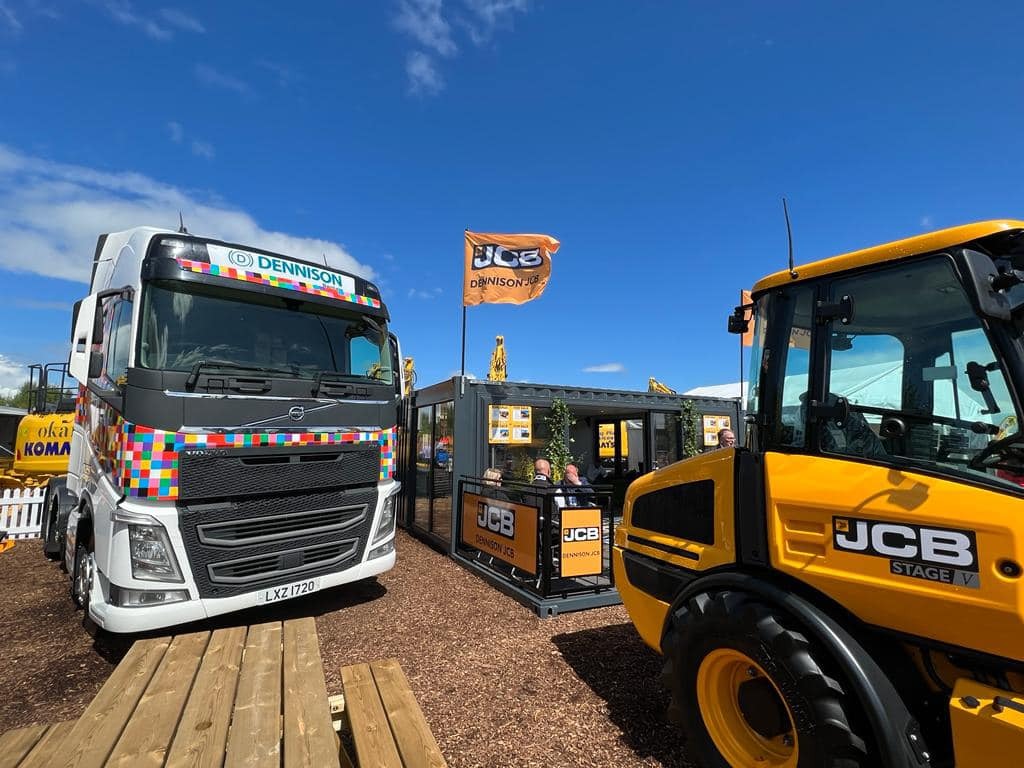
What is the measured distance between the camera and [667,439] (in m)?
12.9

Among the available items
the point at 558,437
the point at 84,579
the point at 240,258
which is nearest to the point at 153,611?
the point at 84,579

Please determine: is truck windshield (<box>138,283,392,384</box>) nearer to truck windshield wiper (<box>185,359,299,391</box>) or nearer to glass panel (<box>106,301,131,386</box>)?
truck windshield wiper (<box>185,359,299,391</box>)

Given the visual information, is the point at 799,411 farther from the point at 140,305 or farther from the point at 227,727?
the point at 140,305

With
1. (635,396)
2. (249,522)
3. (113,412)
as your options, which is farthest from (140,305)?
(635,396)

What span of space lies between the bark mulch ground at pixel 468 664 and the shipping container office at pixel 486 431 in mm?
2187

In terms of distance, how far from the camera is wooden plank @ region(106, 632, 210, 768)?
6.20ft

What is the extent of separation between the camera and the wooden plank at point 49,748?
1.84 m

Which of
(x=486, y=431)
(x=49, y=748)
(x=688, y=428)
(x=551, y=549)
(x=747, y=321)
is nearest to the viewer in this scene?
(x=49, y=748)

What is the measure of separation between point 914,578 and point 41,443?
13623 millimetres

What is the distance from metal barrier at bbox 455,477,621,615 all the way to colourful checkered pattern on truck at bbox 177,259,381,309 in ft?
9.20

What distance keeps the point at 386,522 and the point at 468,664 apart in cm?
182

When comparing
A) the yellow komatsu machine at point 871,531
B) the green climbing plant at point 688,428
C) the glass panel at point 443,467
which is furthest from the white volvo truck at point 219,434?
the green climbing plant at point 688,428

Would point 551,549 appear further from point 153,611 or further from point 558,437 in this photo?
point 558,437

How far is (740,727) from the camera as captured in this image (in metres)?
2.61
